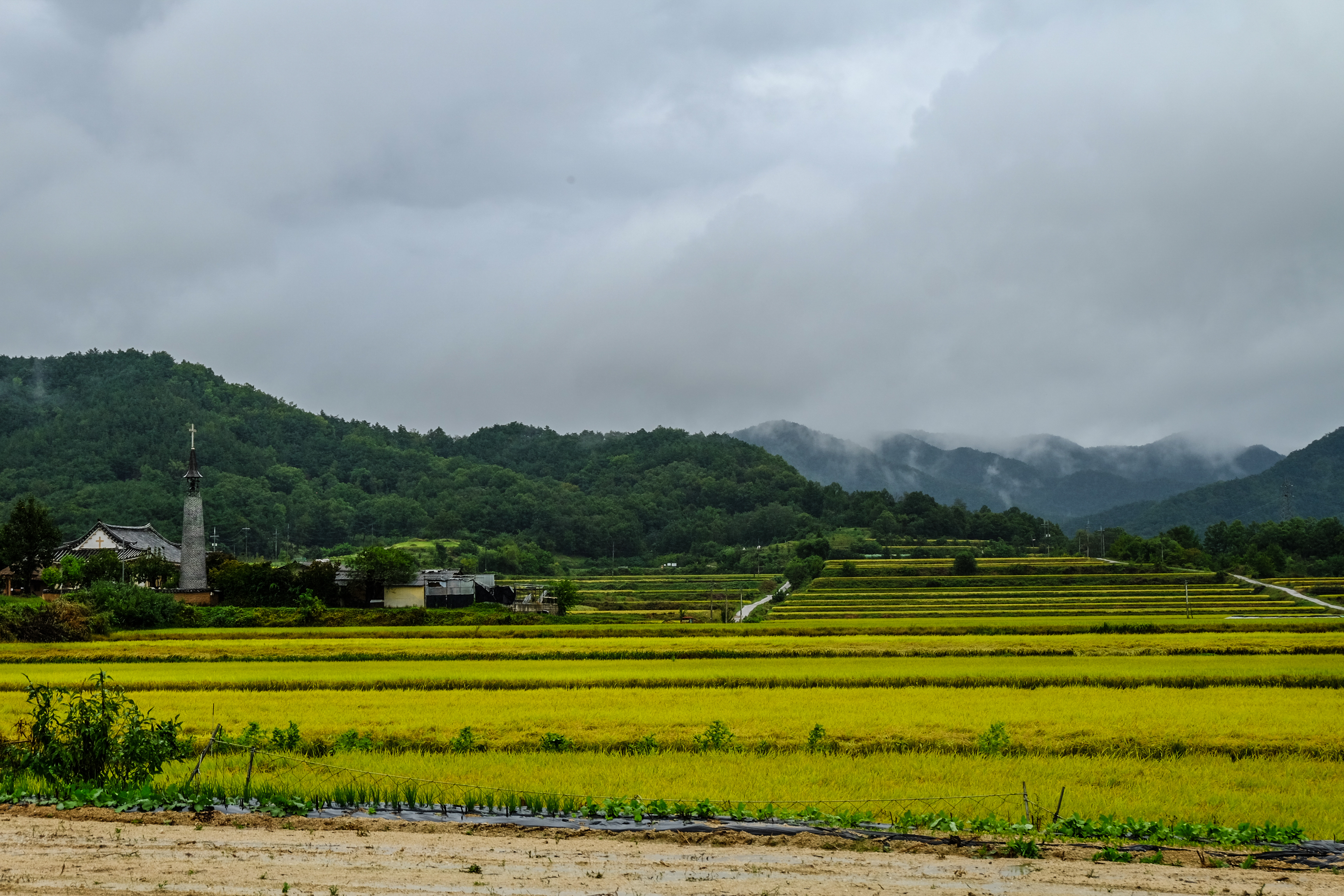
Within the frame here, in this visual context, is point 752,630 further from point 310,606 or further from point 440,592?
point 440,592

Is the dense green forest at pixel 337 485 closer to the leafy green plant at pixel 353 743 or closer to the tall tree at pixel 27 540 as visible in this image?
the tall tree at pixel 27 540

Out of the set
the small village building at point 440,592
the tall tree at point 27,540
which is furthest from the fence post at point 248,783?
the tall tree at point 27,540

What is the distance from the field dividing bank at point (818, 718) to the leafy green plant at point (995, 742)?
0.18 meters

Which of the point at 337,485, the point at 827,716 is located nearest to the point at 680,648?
the point at 827,716

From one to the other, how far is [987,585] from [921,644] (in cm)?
4371

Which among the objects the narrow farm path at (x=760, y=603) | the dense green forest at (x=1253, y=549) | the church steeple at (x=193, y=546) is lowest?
the narrow farm path at (x=760, y=603)

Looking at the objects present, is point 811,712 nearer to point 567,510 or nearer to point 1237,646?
point 1237,646

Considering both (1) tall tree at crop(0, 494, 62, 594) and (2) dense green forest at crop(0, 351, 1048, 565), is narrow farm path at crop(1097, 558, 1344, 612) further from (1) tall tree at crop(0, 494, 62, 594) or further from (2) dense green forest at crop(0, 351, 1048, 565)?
(1) tall tree at crop(0, 494, 62, 594)

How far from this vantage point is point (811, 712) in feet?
66.5

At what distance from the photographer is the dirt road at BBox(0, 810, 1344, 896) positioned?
31.6 feet

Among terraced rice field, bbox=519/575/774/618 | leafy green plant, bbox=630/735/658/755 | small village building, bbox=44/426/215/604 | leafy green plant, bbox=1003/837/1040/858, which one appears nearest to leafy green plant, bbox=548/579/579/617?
terraced rice field, bbox=519/575/774/618

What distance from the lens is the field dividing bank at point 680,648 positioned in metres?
33.4

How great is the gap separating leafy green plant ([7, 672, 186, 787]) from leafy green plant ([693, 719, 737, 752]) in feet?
27.2

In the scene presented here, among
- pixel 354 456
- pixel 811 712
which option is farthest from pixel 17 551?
pixel 354 456
